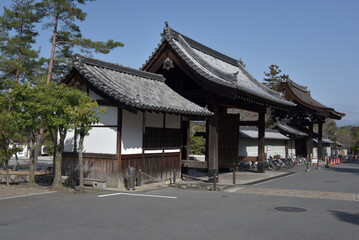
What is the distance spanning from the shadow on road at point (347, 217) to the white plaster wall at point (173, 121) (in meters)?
9.31

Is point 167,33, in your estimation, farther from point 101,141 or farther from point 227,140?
point 227,140

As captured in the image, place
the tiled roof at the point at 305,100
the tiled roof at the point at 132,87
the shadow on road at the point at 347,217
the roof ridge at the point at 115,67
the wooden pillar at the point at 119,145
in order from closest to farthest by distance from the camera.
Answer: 1. the shadow on road at the point at 347,217
2. the tiled roof at the point at 132,87
3. the wooden pillar at the point at 119,145
4. the roof ridge at the point at 115,67
5. the tiled roof at the point at 305,100

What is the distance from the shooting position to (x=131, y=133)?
14.6 m

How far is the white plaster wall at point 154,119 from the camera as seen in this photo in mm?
15609

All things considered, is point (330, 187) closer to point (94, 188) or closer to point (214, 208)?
point (214, 208)

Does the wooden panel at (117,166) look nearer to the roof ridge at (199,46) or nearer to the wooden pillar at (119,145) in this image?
the wooden pillar at (119,145)

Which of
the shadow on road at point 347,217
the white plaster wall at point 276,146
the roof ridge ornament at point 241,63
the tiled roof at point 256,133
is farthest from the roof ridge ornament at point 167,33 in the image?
the white plaster wall at point 276,146

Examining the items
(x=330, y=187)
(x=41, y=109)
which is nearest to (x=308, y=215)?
(x=330, y=187)

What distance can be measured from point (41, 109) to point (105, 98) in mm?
2698

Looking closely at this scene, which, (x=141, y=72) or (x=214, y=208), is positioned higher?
(x=141, y=72)

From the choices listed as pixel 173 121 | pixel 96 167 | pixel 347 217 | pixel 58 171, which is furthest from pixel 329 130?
pixel 347 217

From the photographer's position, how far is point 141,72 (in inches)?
689

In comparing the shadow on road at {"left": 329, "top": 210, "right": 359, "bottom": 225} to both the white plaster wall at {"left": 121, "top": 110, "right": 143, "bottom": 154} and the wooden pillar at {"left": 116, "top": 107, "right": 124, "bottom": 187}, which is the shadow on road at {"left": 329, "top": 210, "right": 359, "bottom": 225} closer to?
the wooden pillar at {"left": 116, "top": 107, "right": 124, "bottom": 187}

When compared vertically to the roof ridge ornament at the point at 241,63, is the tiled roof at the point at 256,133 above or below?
below
